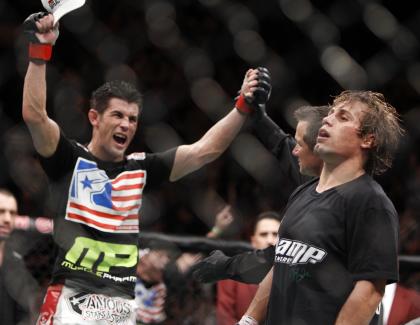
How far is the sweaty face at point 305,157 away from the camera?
2.27 metres

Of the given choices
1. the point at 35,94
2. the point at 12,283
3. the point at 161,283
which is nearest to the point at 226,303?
the point at 161,283

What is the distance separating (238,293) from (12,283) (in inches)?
35.2

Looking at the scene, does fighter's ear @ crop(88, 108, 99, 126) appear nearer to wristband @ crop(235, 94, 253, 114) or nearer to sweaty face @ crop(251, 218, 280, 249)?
wristband @ crop(235, 94, 253, 114)

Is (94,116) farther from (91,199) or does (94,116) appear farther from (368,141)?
(368,141)

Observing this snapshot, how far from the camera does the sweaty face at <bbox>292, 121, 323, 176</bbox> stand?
227 centimetres

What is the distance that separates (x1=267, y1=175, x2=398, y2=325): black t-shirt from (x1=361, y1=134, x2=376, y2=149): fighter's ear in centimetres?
8

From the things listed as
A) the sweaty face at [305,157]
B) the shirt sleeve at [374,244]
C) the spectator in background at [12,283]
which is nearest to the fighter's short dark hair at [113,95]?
the sweaty face at [305,157]

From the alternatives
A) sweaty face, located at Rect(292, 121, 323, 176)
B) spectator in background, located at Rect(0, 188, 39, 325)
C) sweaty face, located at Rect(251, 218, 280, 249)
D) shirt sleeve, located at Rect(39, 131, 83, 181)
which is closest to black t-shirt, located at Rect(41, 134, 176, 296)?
shirt sleeve, located at Rect(39, 131, 83, 181)

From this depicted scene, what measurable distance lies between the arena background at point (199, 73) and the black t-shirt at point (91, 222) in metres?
1.56

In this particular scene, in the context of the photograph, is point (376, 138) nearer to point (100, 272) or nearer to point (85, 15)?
point (100, 272)

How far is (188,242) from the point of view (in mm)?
3293

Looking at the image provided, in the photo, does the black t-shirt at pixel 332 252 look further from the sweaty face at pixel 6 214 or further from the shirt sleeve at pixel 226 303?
the sweaty face at pixel 6 214

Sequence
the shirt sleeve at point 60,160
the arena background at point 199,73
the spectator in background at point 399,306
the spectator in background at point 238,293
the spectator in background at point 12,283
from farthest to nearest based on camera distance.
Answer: the arena background at point 199,73 → the spectator in background at point 238,293 → the spectator in background at point 399,306 → the spectator in background at point 12,283 → the shirt sleeve at point 60,160

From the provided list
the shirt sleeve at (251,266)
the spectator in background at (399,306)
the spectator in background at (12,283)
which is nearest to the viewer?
the shirt sleeve at (251,266)
